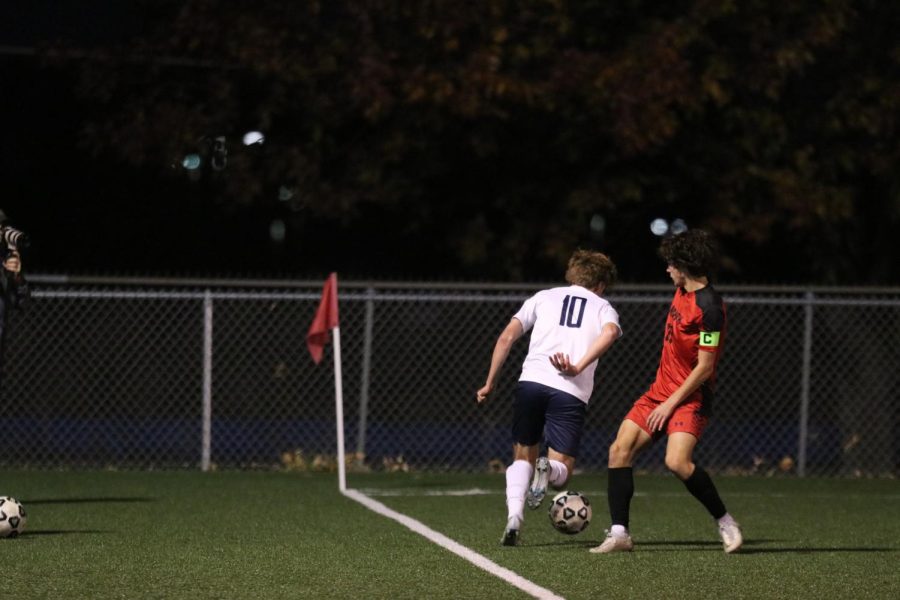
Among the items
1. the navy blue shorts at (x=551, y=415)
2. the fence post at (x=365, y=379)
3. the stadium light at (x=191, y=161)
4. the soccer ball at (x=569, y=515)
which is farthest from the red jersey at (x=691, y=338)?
the stadium light at (x=191, y=161)

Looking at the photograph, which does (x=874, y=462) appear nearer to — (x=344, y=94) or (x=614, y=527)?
(x=344, y=94)

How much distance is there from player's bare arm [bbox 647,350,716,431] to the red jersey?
0.05 meters

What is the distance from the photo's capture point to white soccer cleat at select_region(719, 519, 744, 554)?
355 inches

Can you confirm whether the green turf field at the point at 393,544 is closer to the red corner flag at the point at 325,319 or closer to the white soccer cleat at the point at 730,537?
the white soccer cleat at the point at 730,537

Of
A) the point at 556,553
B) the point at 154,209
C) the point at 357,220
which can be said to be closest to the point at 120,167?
the point at 154,209

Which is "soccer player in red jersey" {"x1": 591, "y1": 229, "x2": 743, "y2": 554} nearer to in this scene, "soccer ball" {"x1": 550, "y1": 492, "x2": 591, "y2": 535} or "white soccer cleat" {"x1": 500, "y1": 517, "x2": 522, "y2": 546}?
"soccer ball" {"x1": 550, "y1": 492, "x2": 591, "y2": 535}

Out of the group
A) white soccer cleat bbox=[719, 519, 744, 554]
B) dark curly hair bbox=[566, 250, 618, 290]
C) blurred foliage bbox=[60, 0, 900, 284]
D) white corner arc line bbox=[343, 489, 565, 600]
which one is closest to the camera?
white corner arc line bbox=[343, 489, 565, 600]

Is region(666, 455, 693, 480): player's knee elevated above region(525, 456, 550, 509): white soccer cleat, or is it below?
above

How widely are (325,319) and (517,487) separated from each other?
4.57m

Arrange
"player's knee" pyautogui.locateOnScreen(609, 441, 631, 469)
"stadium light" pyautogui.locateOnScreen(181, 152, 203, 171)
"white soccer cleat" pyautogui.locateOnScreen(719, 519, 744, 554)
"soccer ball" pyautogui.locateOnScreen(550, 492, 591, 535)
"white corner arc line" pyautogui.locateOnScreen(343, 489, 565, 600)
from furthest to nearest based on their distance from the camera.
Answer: "stadium light" pyautogui.locateOnScreen(181, 152, 203, 171), "soccer ball" pyautogui.locateOnScreen(550, 492, 591, 535), "player's knee" pyautogui.locateOnScreen(609, 441, 631, 469), "white soccer cleat" pyautogui.locateOnScreen(719, 519, 744, 554), "white corner arc line" pyautogui.locateOnScreen(343, 489, 565, 600)

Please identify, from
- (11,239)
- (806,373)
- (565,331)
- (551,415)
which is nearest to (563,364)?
(565,331)

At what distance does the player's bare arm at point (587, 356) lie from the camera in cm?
927

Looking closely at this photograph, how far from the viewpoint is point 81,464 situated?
52.4 ft

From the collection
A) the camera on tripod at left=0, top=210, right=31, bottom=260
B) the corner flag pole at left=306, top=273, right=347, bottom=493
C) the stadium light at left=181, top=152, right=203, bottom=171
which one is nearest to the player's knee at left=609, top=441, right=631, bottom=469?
the camera on tripod at left=0, top=210, right=31, bottom=260
